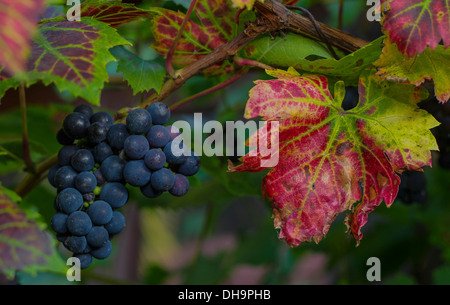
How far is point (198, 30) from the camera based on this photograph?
625 millimetres

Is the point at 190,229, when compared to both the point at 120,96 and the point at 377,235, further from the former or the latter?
the point at 377,235

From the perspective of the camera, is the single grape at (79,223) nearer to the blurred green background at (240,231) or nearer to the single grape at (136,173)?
the single grape at (136,173)

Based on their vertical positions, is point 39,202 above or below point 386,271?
above

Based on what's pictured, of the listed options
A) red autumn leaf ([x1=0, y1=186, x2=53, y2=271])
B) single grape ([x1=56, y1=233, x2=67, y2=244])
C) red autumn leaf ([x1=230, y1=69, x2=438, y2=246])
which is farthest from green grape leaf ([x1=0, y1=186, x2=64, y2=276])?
red autumn leaf ([x1=230, y1=69, x2=438, y2=246])

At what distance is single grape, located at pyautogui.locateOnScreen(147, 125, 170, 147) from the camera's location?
521 mm

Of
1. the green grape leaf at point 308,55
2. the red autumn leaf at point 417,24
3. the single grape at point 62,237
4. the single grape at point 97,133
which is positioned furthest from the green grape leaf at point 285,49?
the single grape at point 62,237

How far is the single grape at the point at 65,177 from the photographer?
1.72ft

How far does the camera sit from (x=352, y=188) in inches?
21.5

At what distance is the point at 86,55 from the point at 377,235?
1022 millimetres

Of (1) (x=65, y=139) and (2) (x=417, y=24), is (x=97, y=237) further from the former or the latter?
(2) (x=417, y=24)

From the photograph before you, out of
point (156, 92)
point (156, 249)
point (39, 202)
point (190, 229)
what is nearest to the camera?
point (156, 92)

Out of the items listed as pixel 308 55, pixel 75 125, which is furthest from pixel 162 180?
pixel 308 55

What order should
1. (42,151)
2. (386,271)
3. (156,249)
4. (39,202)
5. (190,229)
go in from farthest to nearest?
(190,229)
(156,249)
(386,271)
(39,202)
(42,151)
